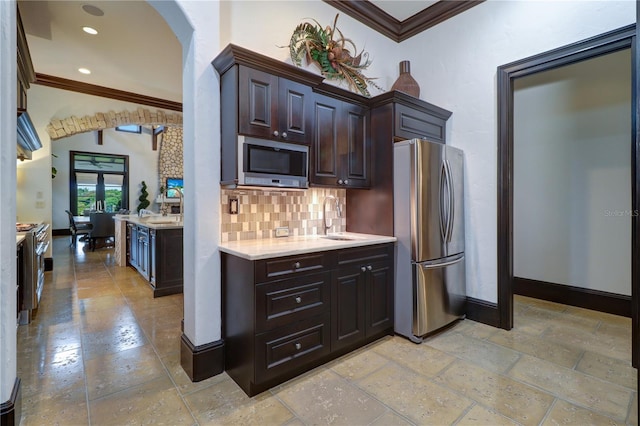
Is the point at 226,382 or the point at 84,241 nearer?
the point at 226,382

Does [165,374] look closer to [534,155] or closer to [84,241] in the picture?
[534,155]

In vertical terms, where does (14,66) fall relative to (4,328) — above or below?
above

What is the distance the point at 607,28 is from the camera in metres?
2.39

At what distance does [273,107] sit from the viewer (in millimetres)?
2217

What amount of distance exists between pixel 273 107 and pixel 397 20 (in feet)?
8.20

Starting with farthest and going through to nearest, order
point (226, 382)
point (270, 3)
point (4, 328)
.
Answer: point (270, 3)
point (226, 382)
point (4, 328)

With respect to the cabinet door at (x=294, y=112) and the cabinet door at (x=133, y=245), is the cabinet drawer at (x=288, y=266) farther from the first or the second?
the cabinet door at (x=133, y=245)

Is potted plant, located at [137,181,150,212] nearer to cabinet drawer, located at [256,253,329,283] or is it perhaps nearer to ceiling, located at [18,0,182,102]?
ceiling, located at [18,0,182,102]

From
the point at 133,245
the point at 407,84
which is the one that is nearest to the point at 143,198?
the point at 133,245

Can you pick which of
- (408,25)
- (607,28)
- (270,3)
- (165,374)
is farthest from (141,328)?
(607,28)

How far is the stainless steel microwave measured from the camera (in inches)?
81.7

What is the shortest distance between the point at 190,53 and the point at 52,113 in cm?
498

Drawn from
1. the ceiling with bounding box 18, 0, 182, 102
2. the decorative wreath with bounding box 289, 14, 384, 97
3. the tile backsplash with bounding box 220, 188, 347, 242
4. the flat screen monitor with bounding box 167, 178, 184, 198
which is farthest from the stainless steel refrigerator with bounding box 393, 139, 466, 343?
the flat screen monitor with bounding box 167, 178, 184, 198

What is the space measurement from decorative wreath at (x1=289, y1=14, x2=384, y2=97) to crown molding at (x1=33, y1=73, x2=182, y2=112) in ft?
14.1
